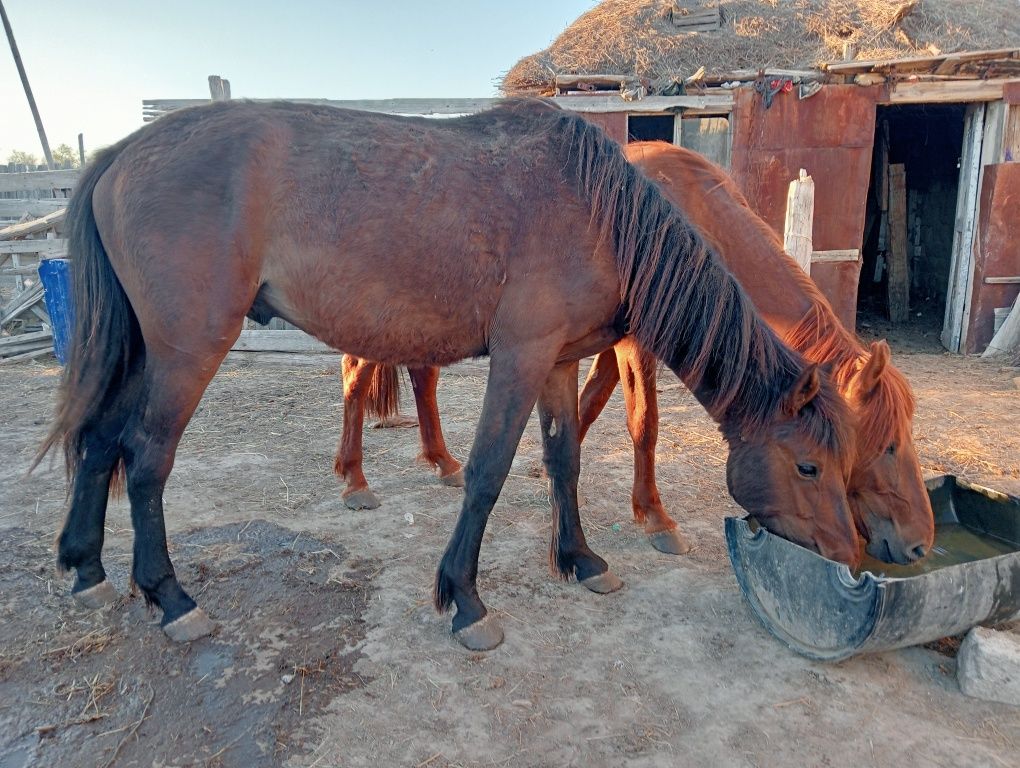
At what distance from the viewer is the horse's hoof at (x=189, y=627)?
8.50 feet

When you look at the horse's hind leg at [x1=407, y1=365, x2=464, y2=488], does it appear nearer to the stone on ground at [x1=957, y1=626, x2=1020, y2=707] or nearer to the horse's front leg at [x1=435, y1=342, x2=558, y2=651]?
the horse's front leg at [x1=435, y1=342, x2=558, y2=651]

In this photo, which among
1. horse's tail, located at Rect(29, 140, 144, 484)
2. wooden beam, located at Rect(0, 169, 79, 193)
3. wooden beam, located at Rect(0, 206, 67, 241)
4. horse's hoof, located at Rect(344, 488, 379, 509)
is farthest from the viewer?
wooden beam, located at Rect(0, 169, 79, 193)

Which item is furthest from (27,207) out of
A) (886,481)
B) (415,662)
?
(886,481)

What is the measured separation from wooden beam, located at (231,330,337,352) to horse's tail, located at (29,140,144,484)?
5.48 m

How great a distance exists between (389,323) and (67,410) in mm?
1359

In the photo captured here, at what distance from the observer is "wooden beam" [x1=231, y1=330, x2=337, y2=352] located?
8.17m

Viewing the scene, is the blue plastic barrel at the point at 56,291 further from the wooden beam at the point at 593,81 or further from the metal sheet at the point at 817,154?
the metal sheet at the point at 817,154

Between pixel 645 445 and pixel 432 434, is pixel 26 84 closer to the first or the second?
pixel 432 434

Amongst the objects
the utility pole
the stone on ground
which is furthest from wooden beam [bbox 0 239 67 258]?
the utility pole

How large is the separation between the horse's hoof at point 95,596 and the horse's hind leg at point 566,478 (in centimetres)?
197

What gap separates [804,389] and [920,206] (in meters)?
13.0

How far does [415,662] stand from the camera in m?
2.50

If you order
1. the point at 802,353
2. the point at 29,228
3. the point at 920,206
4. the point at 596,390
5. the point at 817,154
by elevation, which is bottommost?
the point at 596,390

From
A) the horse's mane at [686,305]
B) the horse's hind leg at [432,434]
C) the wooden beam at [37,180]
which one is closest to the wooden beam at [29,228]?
the wooden beam at [37,180]
